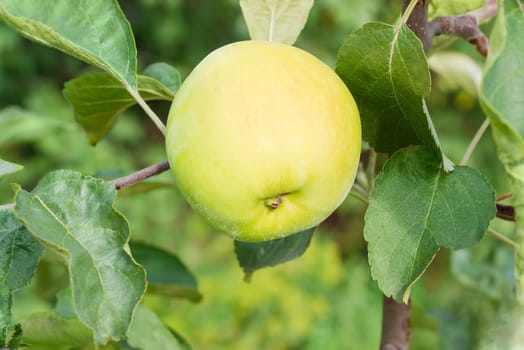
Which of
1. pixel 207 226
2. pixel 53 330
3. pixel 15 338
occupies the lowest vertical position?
pixel 207 226

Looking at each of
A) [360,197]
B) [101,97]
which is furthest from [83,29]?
[360,197]

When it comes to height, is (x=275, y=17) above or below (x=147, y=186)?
above

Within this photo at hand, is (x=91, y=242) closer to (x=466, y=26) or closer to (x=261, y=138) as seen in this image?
(x=261, y=138)

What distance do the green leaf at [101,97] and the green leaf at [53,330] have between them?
8.2 inches

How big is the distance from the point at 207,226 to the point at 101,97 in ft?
7.62

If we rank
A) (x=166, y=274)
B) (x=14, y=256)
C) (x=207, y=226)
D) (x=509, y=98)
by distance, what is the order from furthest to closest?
(x=207, y=226), (x=166, y=274), (x=14, y=256), (x=509, y=98)

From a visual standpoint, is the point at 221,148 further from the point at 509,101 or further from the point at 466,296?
the point at 466,296

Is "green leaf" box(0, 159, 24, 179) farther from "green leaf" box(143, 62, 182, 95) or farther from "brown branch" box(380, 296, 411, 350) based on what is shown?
"brown branch" box(380, 296, 411, 350)

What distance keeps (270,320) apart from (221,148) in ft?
6.24

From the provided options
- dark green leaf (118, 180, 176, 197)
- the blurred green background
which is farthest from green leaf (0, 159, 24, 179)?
the blurred green background

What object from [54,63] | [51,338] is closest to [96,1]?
[51,338]

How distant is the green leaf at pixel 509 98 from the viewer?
0.43 meters

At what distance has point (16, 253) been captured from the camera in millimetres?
559

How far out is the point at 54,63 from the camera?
131 inches
